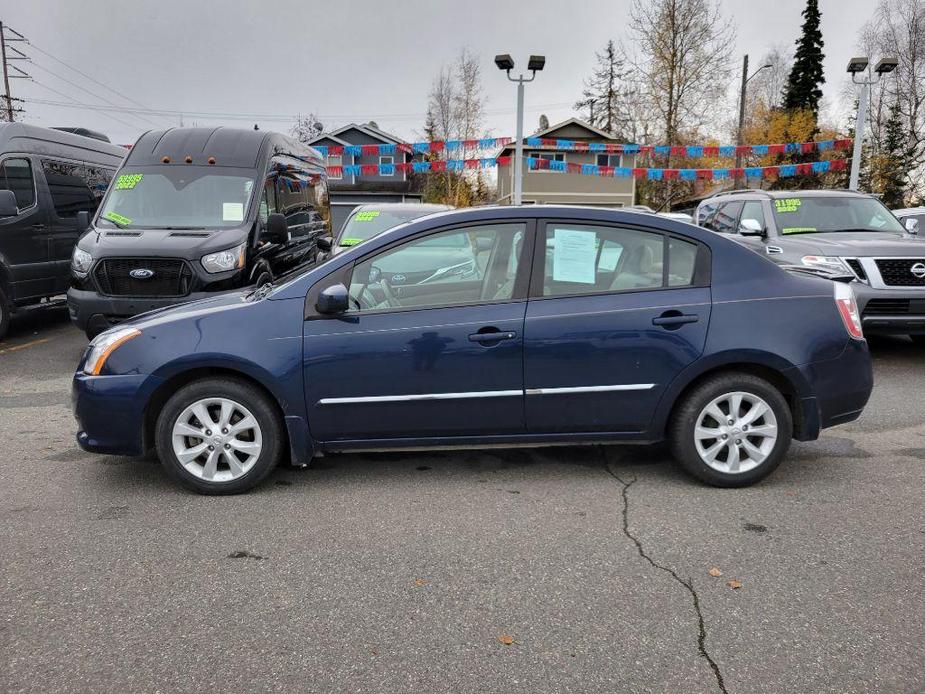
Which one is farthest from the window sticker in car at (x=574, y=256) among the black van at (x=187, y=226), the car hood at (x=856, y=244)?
the car hood at (x=856, y=244)

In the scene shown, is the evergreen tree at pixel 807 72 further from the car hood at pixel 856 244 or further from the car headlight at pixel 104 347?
the car headlight at pixel 104 347

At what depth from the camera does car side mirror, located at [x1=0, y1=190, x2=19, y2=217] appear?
27.5 ft

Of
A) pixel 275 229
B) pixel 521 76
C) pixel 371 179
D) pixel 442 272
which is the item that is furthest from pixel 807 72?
pixel 442 272

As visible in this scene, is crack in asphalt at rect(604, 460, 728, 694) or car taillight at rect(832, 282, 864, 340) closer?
crack in asphalt at rect(604, 460, 728, 694)

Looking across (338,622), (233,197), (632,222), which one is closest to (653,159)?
(233,197)

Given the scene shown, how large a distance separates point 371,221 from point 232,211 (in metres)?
2.08

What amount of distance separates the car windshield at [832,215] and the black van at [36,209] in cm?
924

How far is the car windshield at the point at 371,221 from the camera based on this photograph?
31.1ft

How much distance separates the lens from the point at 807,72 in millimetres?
44031

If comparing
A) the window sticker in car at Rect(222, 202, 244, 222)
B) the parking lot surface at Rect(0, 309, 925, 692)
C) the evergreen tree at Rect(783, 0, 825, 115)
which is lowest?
the parking lot surface at Rect(0, 309, 925, 692)

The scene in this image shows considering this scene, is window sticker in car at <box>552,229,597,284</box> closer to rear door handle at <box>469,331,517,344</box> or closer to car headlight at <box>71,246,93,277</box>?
rear door handle at <box>469,331,517,344</box>

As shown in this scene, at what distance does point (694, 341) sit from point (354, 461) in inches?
88.7

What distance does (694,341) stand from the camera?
404cm

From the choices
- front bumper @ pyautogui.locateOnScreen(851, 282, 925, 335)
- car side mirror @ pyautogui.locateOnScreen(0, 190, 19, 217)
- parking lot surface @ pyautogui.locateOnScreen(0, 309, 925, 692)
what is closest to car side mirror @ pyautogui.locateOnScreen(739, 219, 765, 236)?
front bumper @ pyautogui.locateOnScreen(851, 282, 925, 335)
